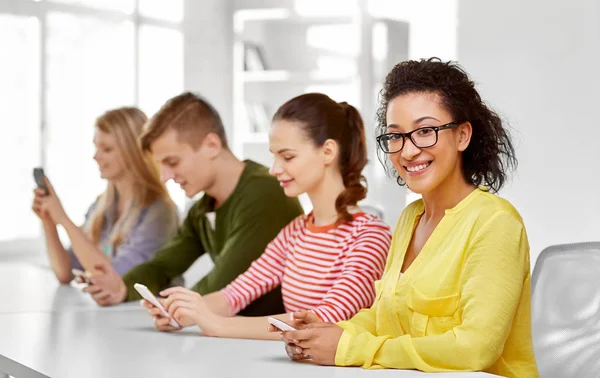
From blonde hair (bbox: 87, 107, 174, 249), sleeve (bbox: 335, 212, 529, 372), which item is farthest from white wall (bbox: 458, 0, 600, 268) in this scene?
sleeve (bbox: 335, 212, 529, 372)

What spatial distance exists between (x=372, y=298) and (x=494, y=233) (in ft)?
1.70

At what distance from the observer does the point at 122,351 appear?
1761 millimetres

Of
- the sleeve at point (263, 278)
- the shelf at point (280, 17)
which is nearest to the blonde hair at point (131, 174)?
the sleeve at point (263, 278)

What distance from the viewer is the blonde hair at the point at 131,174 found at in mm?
2998

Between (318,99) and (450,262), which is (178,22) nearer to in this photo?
(318,99)

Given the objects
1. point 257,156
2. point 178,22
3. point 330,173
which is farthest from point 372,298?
point 178,22

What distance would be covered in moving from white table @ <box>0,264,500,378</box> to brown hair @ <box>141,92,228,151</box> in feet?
1.68

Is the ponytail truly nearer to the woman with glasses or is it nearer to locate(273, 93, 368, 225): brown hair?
locate(273, 93, 368, 225): brown hair

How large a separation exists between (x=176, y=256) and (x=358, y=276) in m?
0.93

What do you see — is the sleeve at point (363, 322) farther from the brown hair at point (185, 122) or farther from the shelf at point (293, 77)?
the shelf at point (293, 77)

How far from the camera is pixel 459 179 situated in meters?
1.63

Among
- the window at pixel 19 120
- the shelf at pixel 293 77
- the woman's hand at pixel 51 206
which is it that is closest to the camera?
the woman's hand at pixel 51 206

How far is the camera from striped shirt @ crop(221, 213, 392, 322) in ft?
6.18

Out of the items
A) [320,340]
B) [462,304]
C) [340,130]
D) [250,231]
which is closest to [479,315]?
[462,304]
